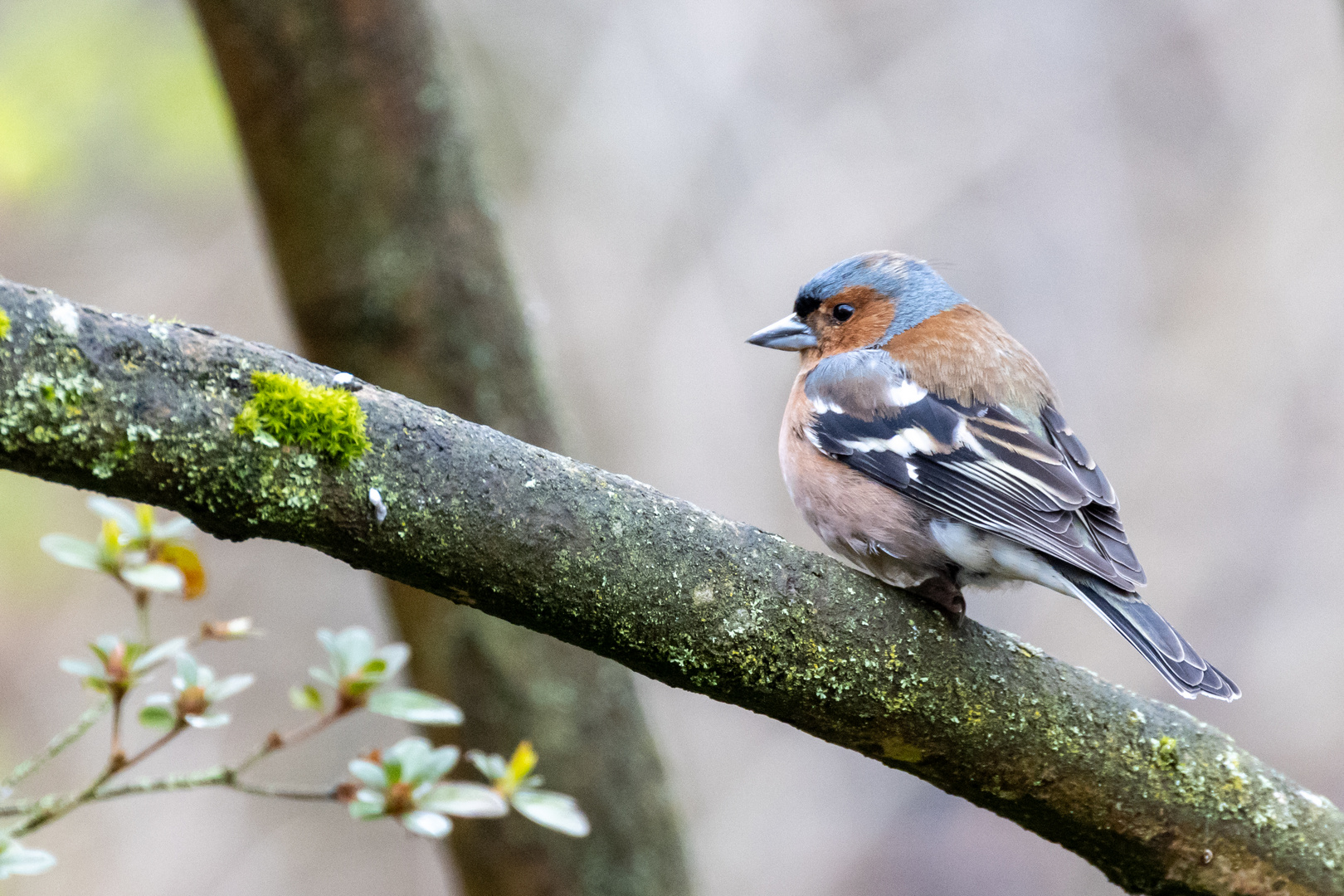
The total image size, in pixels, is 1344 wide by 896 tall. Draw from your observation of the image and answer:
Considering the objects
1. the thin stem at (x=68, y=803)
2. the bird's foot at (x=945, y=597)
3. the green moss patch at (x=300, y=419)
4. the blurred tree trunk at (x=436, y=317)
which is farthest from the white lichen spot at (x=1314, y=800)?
the thin stem at (x=68, y=803)

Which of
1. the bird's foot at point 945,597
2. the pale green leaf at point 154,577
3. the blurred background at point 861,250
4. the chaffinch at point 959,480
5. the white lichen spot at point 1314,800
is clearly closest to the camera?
the pale green leaf at point 154,577

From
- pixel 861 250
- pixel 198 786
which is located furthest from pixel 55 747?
pixel 861 250

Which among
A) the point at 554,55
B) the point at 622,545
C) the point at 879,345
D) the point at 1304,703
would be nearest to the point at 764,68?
the point at 554,55

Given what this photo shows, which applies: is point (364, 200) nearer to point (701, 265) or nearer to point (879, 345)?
point (879, 345)

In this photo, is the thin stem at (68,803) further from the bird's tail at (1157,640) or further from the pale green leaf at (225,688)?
the bird's tail at (1157,640)

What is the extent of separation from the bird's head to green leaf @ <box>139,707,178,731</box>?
235 cm

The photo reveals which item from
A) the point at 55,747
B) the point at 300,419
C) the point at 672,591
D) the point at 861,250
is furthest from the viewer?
the point at 861,250

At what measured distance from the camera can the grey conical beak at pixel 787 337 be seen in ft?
12.5

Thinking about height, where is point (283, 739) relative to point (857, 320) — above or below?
below

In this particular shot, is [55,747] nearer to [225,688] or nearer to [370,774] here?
[225,688]

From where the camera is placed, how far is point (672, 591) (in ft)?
5.78

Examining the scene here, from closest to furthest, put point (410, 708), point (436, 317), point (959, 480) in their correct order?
1. point (410, 708)
2. point (959, 480)
3. point (436, 317)

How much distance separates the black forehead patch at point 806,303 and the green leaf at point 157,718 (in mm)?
2567

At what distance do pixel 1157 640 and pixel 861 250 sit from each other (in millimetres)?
5543
